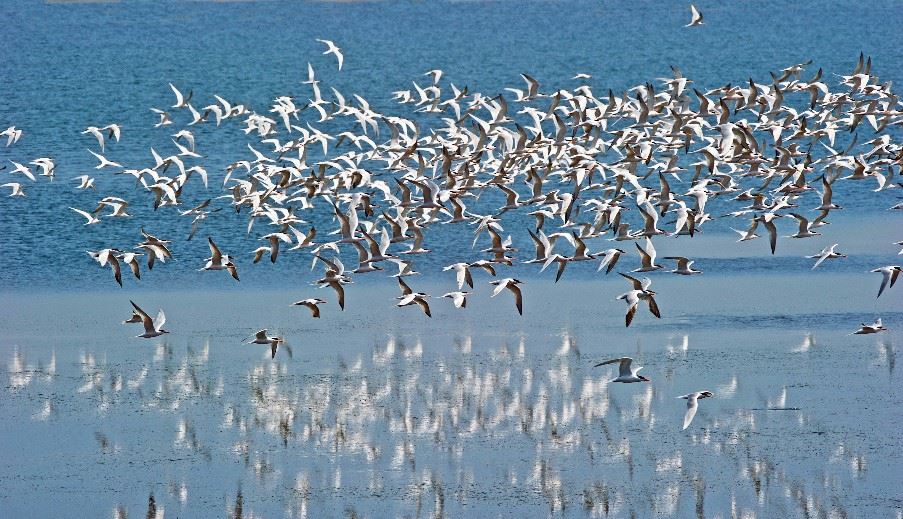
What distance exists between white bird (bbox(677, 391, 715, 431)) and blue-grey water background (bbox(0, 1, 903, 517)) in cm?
21

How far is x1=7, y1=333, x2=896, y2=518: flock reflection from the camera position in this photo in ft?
80.7

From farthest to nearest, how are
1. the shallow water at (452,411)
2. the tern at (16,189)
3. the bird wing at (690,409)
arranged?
the tern at (16,189), the bird wing at (690,409), the shallow water at (452,411)

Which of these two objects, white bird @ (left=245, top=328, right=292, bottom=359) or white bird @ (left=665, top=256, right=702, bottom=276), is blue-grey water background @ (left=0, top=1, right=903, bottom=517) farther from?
white bird @ (left=665, top=256, right=702, bottom=276)

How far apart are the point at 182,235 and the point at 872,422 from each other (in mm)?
22916

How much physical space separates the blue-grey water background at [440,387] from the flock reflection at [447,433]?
0.05 m

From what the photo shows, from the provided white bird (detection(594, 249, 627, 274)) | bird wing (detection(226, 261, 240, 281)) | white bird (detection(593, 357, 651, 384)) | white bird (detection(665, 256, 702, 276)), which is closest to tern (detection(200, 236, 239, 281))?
bird wing (detection(226, 261, 240, 281))

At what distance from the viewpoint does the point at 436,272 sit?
41156 millimetres

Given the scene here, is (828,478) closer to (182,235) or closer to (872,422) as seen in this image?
(872,422)

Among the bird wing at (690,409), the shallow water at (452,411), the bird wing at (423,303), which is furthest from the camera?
the bird wing at (423,303)

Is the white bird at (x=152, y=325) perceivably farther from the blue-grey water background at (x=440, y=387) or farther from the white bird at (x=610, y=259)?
the white bird at (x=610, y=259)

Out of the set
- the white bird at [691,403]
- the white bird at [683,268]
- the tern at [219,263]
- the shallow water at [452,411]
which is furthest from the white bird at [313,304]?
the white bird at [691,403]

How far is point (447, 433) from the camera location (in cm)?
2755

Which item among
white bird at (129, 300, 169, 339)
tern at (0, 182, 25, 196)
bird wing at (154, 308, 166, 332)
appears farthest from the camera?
tern at (0, 182, 25, 196)

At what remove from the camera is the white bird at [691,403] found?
27.5 meters
